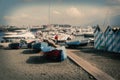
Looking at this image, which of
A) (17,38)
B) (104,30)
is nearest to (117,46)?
(104,30)

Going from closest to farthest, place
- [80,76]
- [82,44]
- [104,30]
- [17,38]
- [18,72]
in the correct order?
1. [80,76]
2. [18,72]
3. [104,30]
4. [82,44]
5. [17,38]

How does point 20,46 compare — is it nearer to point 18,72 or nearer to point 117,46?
point 117,46

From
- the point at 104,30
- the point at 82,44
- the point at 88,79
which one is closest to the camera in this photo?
the point at 88,79

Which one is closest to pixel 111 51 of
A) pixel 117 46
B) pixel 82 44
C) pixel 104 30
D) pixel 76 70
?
pixel 117 46

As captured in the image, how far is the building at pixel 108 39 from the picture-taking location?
21.2 metres

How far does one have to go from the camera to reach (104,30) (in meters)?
23.7

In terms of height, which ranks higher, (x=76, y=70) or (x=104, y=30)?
(x=104, y=30)

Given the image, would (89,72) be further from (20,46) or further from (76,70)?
(20,46)

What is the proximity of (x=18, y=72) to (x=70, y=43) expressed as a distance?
13580 mm

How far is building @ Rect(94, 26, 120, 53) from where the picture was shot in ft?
69.6

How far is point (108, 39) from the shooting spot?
22688mm

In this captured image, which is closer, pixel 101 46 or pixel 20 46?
pixel 101 46

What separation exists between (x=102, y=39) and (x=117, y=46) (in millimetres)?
3220

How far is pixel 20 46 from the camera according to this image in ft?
95.5
